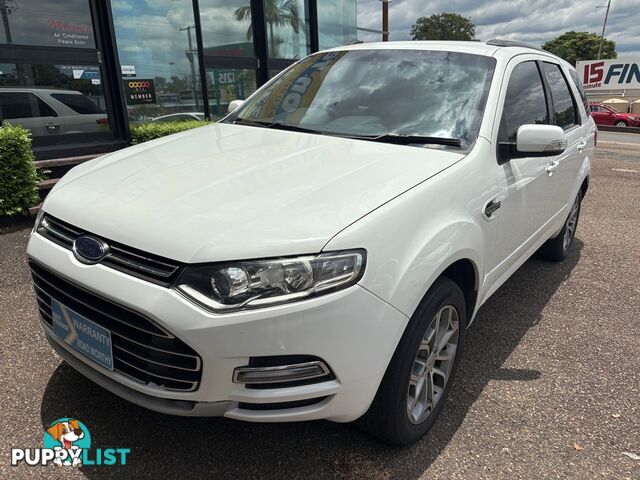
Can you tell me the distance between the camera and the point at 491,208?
98.7 inches

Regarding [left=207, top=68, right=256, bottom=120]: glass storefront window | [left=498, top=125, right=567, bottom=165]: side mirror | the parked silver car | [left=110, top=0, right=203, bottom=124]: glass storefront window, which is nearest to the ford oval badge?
[left=498, top=125, right=567, bottom=165]: side mirror

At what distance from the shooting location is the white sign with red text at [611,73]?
35.1m

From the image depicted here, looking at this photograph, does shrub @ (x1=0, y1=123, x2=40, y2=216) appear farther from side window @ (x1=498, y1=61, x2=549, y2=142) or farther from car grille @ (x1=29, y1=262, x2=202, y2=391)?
side window @ (x1=498, y1=61, x2=549, y2=142)

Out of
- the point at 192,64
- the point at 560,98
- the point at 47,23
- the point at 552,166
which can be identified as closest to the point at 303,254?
the point at 552,166

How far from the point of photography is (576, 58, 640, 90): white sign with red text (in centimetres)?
3506

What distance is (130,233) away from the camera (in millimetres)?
1807

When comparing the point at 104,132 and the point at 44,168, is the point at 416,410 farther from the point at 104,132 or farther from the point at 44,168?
the point at 104,132

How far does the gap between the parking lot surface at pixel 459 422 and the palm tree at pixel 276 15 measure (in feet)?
Answer: 25.8

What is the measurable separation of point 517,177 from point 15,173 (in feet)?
16.6

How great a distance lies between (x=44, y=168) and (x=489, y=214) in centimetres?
595

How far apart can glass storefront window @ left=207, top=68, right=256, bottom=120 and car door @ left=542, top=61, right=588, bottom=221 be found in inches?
272

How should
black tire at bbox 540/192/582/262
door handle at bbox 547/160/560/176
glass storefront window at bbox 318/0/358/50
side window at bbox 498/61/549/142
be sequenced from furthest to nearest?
glass storefront window at bbox 318/0/358/50 < black tire at bbox 540/192/582/262 < door handle at bbox 547/160/560/176 < side window at bbox 498/61/549/142

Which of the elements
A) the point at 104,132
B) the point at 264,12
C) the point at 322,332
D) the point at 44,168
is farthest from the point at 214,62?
the point at 322,332

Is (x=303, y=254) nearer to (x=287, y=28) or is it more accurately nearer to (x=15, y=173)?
(x=15, y=173)
